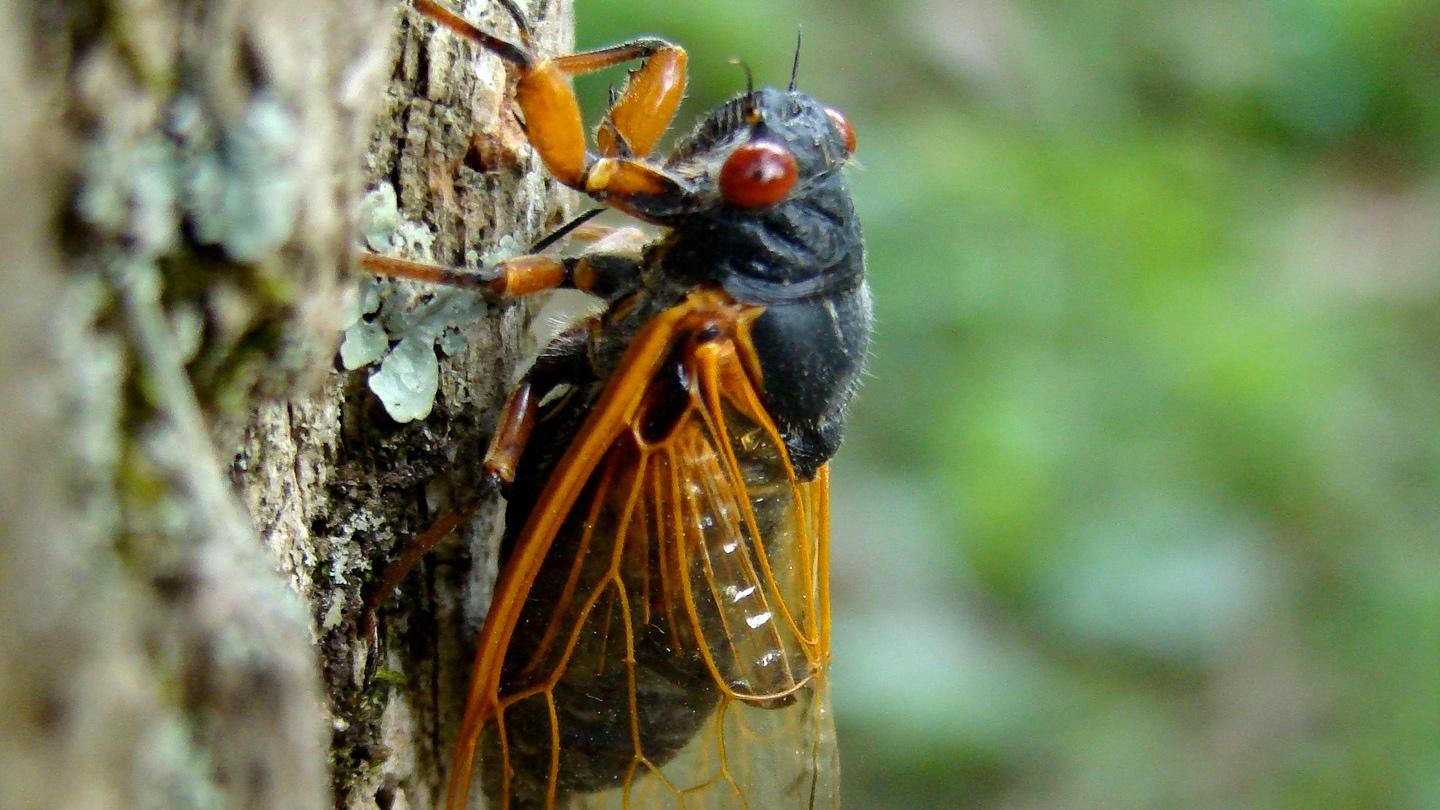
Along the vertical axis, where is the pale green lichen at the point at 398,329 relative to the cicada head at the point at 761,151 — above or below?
below

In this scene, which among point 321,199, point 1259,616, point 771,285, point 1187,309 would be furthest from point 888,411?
point 321,199

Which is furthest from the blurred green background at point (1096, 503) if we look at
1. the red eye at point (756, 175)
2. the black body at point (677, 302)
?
the red eye at point (756, 175)

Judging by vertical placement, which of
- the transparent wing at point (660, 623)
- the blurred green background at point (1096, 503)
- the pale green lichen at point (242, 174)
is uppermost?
the pale green lichen at point (242, 174)

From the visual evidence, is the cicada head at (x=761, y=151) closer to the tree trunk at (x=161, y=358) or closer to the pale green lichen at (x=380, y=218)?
the pale green lichen at (x=380, y=218)

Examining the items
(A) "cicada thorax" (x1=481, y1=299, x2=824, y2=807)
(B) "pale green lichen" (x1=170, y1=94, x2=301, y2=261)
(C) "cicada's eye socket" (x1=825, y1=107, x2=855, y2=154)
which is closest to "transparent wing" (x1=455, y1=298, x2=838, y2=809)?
(A) "cicada thorax" (x1=481, y1=299, x2=824, y2=807)

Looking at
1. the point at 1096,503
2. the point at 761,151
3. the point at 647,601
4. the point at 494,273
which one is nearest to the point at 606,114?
the point at 761,151

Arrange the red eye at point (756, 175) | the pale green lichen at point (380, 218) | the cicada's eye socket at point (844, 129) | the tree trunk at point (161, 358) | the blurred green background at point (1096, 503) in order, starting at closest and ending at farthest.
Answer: the tree trunk at point (161, 358) < the pale green lichen at point (380, 218) < the red eye at point (756, 175) < the cicada's eye socket at point (844, 129) < the blurred green background at point (1096, 503)

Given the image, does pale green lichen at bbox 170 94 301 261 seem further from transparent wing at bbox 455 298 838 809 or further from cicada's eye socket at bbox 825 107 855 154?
cicada's eye socket at bbox 825 107 855 154

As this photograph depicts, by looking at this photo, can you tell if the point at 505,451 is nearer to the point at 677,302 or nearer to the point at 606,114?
the point at 677,302
